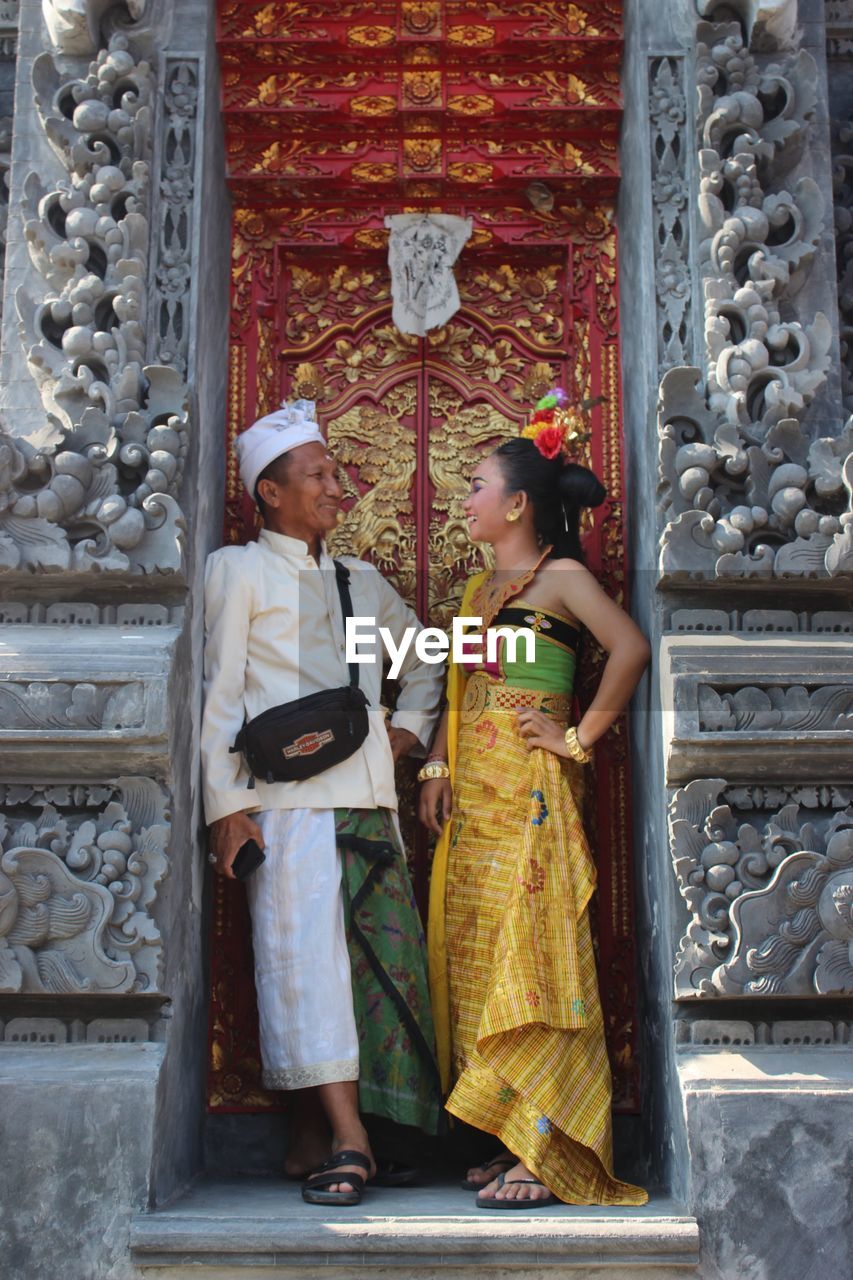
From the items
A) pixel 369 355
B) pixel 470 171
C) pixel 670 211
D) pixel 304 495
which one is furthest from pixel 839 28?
pixel 304 495

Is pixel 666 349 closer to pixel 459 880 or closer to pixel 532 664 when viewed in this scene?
pixel 532 664

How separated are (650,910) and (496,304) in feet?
8.99

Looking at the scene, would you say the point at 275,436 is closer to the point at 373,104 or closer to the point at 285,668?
the point at 285,668

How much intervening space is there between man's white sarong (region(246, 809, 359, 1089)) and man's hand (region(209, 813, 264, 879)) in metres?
0.08

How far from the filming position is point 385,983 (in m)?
5.88

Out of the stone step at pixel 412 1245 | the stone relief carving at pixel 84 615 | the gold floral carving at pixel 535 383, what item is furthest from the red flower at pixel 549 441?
the stone step at pixel 412 1245

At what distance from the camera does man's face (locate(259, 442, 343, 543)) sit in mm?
6363

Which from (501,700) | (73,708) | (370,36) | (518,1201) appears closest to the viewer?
Result: (518,1201)

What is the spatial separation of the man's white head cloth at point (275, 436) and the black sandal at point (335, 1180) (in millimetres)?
2547

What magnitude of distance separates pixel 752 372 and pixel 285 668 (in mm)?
2048

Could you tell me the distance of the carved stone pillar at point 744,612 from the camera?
5219 mm

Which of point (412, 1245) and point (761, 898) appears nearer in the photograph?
point (412, 1245)

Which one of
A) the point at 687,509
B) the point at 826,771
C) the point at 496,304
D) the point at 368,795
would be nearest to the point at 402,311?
the point at 496,304

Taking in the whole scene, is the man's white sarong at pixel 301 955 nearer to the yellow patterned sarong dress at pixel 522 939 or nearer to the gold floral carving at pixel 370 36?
the yellow patterned sarong dress at pixel 522 939
